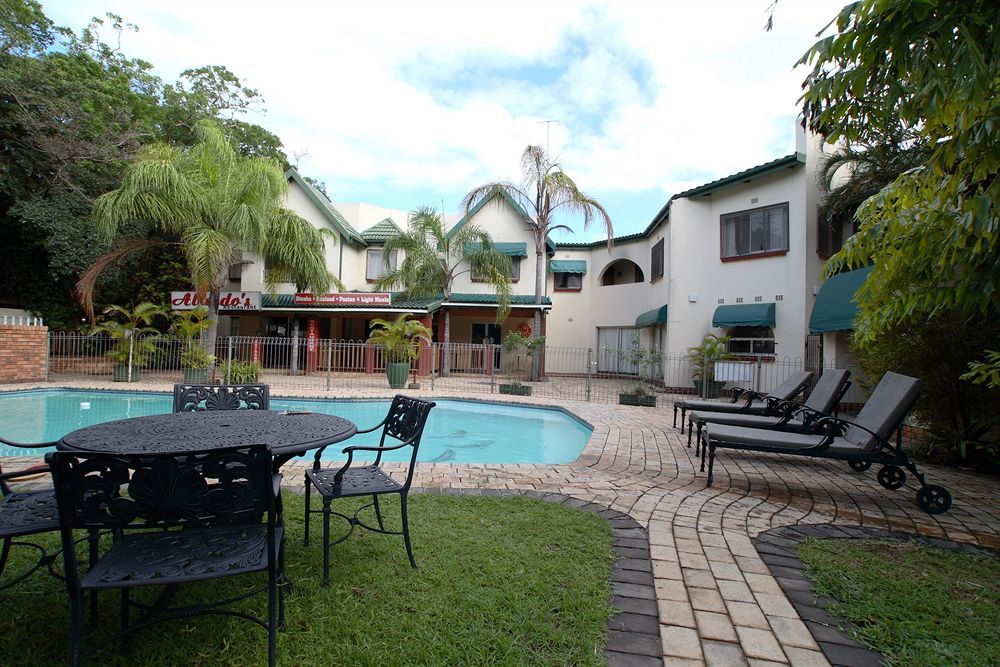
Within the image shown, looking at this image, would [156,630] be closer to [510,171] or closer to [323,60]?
[323,60]

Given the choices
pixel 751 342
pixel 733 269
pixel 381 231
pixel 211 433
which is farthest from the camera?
pixel 381 231

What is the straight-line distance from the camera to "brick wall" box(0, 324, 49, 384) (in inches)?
524

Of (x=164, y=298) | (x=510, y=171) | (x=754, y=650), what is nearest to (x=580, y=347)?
(x=510, y=171)

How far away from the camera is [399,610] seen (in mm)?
2551

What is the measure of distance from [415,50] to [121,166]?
47.0 feet

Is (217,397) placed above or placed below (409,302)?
below

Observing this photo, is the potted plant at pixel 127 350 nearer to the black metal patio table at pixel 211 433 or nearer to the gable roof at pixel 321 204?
the gable roof at pixel 321 204

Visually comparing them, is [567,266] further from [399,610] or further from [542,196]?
[399,610]

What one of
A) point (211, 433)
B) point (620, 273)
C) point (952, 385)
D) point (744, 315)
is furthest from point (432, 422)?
point (620, 273)

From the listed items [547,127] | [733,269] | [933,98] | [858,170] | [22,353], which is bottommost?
[22,353]

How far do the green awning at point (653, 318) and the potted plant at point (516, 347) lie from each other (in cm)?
400

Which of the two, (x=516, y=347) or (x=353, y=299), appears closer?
(x=353, y=299)

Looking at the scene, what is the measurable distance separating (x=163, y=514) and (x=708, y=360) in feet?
48.6

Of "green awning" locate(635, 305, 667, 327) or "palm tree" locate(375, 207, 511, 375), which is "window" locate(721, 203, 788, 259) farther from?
"palm tree" locate(375, 207, 511, 375)
